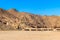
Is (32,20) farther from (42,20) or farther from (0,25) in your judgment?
(0,25)

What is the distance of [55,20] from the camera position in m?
88.1

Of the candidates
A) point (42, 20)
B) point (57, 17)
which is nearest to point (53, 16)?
point (57, 17)

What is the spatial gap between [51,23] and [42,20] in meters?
4.86

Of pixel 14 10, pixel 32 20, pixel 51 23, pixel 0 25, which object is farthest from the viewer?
pixel 14 10

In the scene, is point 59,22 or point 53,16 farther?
point 53,16

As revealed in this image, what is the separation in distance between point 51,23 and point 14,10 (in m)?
21.5

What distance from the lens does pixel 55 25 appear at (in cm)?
8188

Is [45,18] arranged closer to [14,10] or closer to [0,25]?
[14,10]

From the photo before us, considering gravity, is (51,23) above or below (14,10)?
below

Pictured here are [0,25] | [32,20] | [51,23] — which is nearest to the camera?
[0,25]

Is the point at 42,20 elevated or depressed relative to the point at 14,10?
depressed

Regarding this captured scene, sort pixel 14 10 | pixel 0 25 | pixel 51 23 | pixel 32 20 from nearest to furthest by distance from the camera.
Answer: pixel 0 25 < pixel 32 20 < pixel 51 23 < pixel 14 10

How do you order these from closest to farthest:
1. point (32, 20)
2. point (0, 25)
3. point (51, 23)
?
point (0, 25) → point (32, 20) → point (51, 23)

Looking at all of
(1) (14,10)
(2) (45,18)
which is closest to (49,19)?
(2) (45,18)
